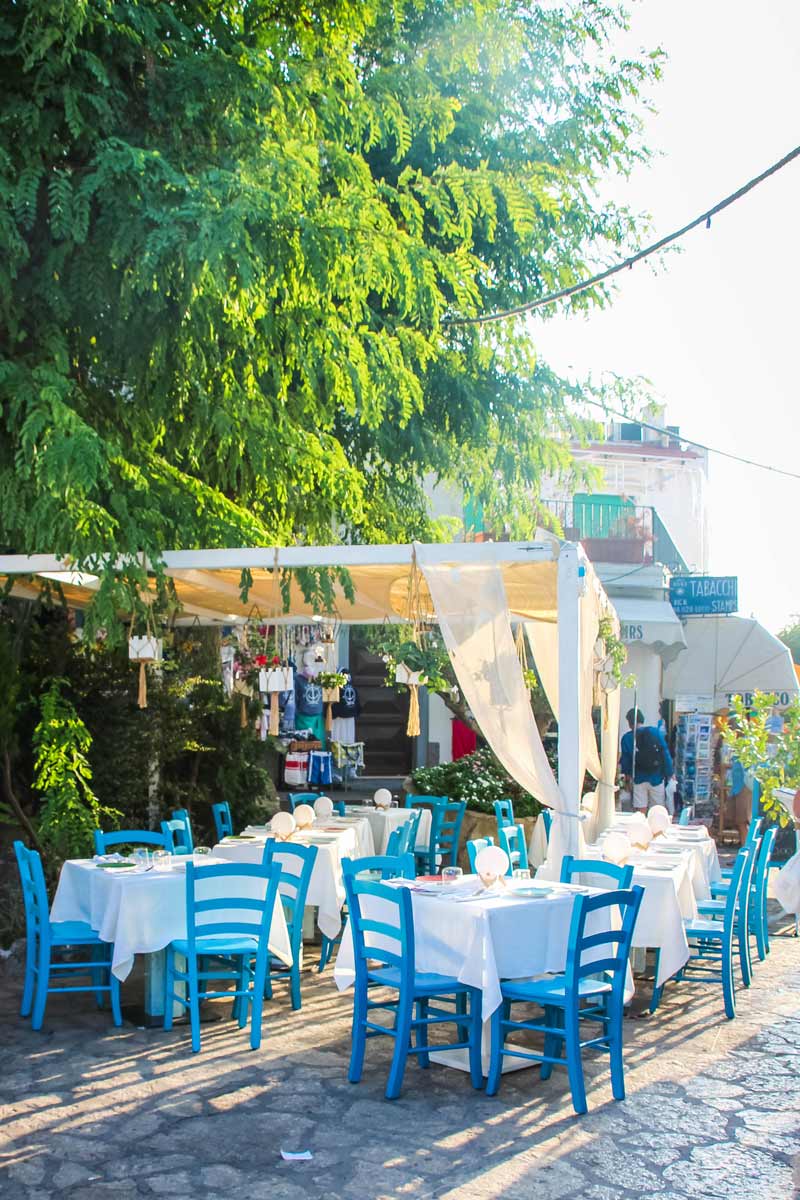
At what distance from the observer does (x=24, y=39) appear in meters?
7.17

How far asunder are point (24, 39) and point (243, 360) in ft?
7.90

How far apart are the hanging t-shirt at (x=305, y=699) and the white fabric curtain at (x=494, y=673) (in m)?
11.3

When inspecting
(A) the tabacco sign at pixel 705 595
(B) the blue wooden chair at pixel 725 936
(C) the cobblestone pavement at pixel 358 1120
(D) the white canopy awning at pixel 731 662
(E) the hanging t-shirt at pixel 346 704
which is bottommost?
(C) the cobblestone pavement at pixel 358 1120

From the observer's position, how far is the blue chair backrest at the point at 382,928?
20.4 ft

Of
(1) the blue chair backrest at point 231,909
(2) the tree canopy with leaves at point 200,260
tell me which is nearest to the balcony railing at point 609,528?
(2) the tree canopy with leaves at point 200,260

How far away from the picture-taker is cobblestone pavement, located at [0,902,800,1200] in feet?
16.5

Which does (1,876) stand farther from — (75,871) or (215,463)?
(215,463)

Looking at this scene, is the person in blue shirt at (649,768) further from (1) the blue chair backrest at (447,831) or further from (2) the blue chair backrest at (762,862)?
(2) the blue chair backrest at (762,862)

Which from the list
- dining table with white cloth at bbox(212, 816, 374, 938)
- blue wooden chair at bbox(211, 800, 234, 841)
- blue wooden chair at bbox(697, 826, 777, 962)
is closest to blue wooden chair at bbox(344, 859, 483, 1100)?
dining table with white cloth at bbox(212, 816, 374, 938)

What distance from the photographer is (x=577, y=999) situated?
20.0ft

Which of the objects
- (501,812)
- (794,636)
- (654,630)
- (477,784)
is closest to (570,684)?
(501,812)

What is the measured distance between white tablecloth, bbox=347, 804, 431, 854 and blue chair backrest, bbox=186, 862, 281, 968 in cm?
437

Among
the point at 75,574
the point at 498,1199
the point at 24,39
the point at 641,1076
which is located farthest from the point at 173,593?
the point at 498,1199

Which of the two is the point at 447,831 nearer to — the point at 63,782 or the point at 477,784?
the point at 477,784
